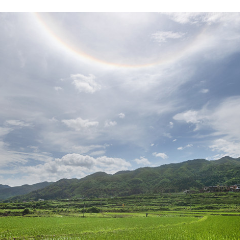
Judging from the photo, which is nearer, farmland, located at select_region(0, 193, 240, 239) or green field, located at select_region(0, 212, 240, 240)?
green field, located at select_region(0, 212, 240, 240)

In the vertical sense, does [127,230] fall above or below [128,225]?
above

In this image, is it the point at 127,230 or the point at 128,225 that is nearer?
the point at 127,230

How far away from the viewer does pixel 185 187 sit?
14362 centimetres

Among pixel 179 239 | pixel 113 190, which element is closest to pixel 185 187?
pixel 113 190

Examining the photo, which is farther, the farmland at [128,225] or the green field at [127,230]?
the farmland at [128,225]
